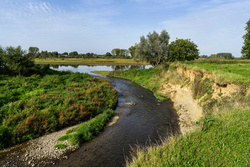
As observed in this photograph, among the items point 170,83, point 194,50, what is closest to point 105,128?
point 170,83

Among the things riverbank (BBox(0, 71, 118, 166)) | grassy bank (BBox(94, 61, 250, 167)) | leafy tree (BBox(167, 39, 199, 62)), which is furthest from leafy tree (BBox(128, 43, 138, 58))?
grassy bank (BBox(94, 61, 250, 167))

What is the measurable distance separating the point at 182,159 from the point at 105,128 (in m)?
9.66

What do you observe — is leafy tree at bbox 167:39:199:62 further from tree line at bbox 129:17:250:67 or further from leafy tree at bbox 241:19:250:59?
leafy tree at bbox 241:19:250:59

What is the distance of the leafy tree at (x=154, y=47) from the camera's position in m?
44.2

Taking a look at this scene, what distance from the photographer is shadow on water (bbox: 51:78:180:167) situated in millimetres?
10172

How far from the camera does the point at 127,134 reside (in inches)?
540

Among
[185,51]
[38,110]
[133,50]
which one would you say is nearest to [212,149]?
[38,110]

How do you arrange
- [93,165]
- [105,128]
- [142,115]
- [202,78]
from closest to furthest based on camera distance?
[93,165]
[105,128]
[142,115]
[202,78]

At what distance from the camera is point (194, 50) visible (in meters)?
38.8

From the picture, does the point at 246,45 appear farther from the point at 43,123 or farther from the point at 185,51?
the point at 43,123

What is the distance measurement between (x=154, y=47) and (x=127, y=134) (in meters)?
36.8

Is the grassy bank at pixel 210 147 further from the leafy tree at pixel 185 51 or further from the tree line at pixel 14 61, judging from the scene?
the tree line at pixel 14 61

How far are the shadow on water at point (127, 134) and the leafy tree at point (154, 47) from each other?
2621cm

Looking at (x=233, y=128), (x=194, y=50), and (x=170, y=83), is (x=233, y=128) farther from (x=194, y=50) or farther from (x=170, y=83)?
(x=194, y=50)
